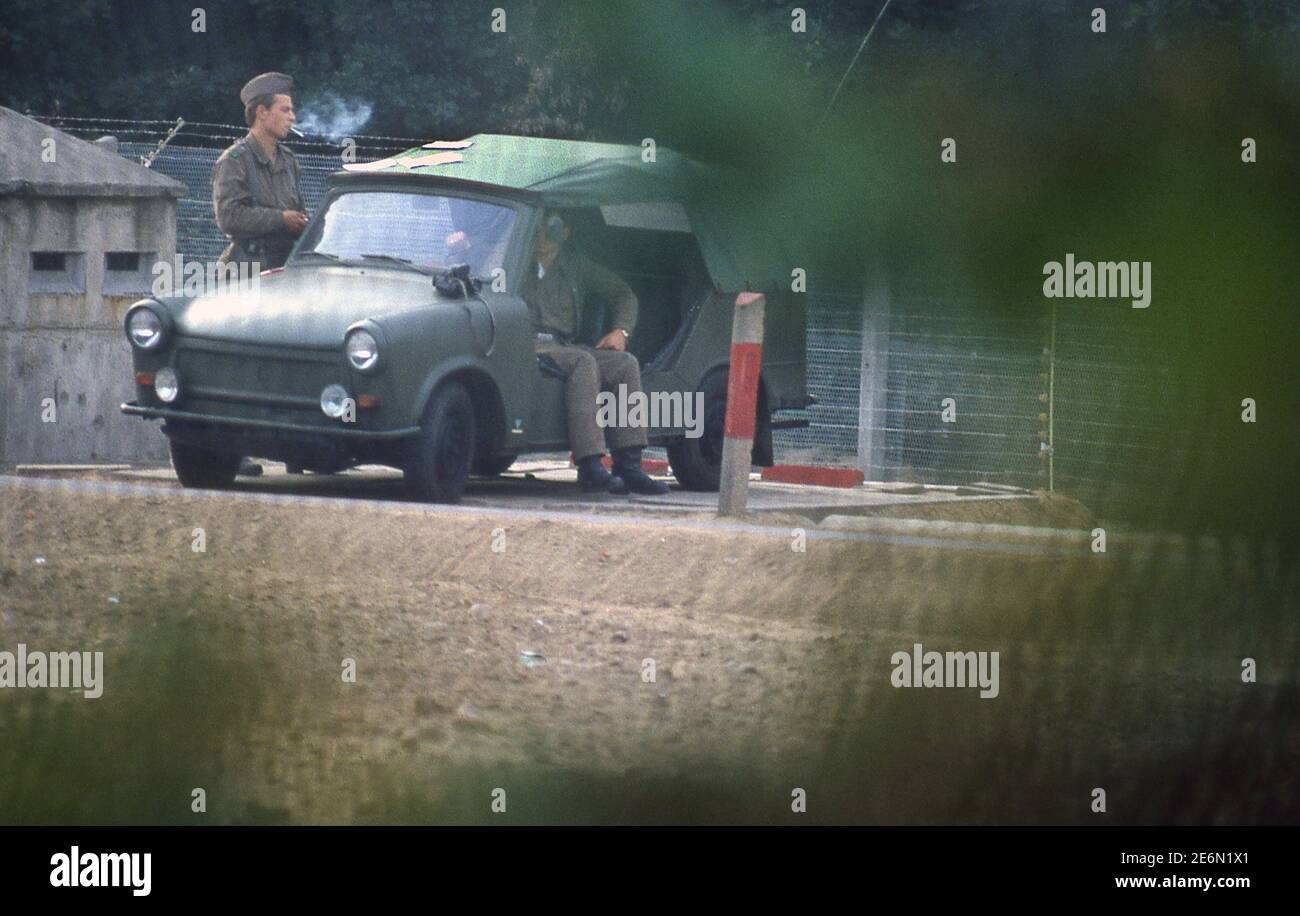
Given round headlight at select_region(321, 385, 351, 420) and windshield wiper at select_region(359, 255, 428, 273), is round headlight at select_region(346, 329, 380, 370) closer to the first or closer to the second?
round headlight at select_region(321, 385, 351, 420)

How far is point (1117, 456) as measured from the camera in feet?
6.63

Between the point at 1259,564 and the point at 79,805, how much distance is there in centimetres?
250

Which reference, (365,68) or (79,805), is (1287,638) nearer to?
(79,805)

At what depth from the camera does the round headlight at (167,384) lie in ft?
26.7

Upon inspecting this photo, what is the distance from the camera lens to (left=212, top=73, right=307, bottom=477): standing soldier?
8922mm

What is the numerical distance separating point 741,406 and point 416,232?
6.39 ft

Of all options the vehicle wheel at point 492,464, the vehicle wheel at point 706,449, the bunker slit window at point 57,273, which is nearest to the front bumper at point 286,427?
the vehicle wheel at point 492,464

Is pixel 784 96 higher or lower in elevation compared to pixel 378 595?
higher

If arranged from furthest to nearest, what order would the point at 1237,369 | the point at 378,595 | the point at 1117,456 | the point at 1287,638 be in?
the point at 378,595 < the point at 1287,638 < the point at 1117,456 < the point at 1237,369

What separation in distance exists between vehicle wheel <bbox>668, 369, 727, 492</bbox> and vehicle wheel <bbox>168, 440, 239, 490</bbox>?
2598 mm

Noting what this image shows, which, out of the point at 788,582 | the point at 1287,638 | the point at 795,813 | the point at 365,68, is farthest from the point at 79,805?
the point at 365,68

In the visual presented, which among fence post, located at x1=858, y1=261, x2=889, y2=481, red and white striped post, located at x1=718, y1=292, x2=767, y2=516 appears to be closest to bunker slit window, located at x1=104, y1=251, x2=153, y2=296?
red and white striped post, located at x1=718, y1=292, x2=767, y2=516

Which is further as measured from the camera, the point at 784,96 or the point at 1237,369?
the point at 784,96

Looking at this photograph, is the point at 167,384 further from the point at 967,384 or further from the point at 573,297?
the point at 967,384
